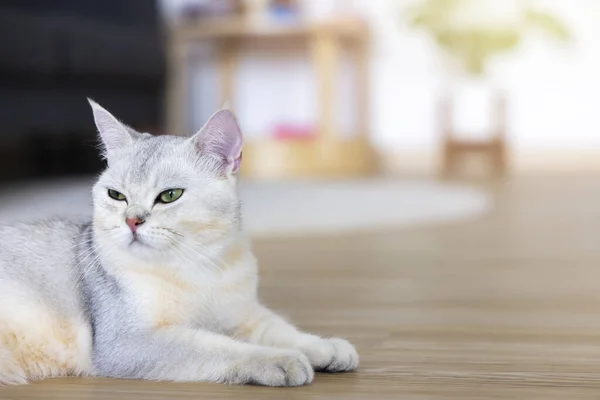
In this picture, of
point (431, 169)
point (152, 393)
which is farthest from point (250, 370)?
point (431, 169)

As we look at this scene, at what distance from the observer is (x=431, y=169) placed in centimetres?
612

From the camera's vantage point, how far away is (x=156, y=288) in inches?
51.8

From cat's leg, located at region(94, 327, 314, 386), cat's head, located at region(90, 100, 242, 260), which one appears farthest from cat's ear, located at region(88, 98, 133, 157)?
cat's leg, located at region(94, 327, 314, 386)

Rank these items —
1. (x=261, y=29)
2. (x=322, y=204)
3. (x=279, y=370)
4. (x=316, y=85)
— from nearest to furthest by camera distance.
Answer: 1. (x=279, y=370)
2. (x=322, y=204)
3. (x=261, y=29)
4. (x=316, y=85)

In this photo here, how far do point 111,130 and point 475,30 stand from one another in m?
4.67

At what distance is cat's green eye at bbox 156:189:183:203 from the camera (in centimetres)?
131

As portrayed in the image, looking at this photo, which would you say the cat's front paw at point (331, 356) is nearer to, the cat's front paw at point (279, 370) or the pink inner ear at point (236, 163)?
the cat's front paw at point (279, 370)

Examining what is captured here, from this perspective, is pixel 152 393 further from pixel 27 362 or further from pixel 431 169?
pixel 431 169

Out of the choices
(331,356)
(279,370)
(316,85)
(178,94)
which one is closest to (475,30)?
(316,85)

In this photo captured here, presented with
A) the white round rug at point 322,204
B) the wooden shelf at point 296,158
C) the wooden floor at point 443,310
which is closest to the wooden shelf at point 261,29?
the wooden shelf at point 296,158

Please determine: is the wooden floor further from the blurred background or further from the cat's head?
the blurred background

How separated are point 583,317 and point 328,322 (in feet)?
1.52

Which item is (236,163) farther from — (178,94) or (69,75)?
(178,94)

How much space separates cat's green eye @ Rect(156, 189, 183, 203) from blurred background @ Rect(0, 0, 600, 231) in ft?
12.2
